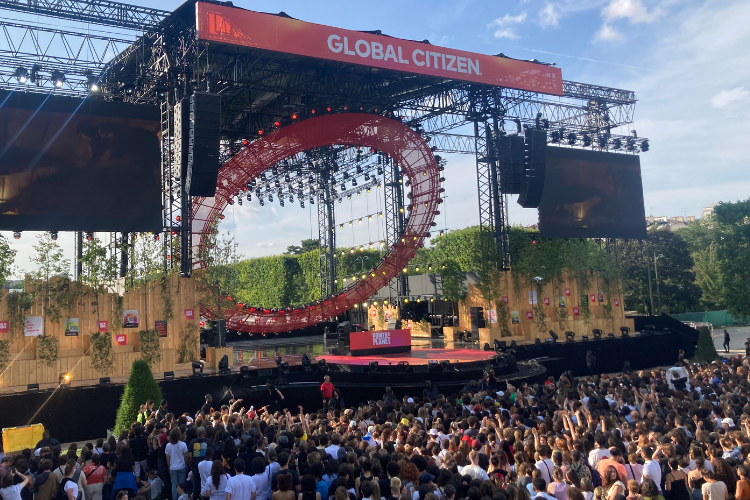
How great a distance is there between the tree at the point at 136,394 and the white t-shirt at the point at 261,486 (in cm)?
773

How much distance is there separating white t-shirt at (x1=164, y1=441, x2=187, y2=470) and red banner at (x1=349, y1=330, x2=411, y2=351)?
50.6ft

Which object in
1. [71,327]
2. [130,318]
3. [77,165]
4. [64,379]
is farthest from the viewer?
[77,165]

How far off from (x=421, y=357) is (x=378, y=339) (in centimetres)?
253

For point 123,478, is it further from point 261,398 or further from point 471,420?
point 261,398

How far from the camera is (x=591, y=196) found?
96.7 ft

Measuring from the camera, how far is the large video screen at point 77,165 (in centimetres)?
1769

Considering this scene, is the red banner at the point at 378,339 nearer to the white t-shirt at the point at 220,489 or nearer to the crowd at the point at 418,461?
the crowd at the point at 418,461

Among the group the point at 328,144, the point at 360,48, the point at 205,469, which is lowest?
the point at 205,469

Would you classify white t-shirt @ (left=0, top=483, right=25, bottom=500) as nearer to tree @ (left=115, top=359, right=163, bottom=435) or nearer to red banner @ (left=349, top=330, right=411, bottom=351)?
tree @ (left=115, top=359, right=163, bottom=435)

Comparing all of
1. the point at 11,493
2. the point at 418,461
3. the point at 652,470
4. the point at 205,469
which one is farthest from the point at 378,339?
the point at 11,493

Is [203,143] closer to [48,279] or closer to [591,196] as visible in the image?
[48,279]

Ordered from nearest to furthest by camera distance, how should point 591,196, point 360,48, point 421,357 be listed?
1. point 360,48
2. point 421,357
3. point 591,196

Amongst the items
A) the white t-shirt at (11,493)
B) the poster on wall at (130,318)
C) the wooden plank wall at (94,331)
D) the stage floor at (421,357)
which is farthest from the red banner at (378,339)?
the white t-shirt at (11,493)

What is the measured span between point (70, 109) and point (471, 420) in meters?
16.8
